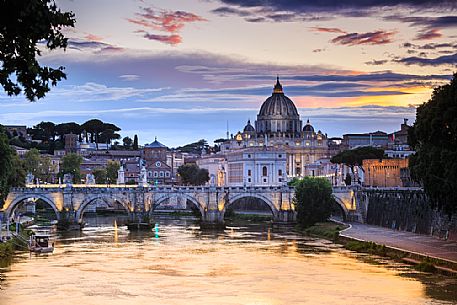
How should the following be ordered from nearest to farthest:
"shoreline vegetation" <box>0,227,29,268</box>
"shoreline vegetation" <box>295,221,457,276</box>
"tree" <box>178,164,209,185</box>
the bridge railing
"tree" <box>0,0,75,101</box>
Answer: "tree" <box>0,0,75,101</box>, "shoreline vegetation" <box>295,221,457,276</box>, "shoreline vegetation" <box>0,227,29,268</box>, the bridge railing, "tree" <box>178,164,209,185</box>

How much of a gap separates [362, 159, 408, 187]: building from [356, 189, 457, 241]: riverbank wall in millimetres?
5663

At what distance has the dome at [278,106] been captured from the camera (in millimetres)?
191875

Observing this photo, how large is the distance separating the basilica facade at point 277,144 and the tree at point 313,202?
251 ft

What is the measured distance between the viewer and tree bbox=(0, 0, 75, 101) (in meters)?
19.7

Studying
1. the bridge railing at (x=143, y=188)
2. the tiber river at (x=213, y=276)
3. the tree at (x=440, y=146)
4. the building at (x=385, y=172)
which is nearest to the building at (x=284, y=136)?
the building at (x=385, y=172)

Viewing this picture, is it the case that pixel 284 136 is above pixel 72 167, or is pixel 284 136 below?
above

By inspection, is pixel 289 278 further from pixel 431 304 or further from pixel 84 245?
pixel 84 245

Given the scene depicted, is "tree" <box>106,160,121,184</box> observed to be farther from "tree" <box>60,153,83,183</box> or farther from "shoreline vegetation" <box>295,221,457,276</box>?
"shoreline vegetation" <box>295,221,457,276</box>

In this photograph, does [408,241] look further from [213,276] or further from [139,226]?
[139,226]

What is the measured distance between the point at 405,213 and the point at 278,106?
5014 inches

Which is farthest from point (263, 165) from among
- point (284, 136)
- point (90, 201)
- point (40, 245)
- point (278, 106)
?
point (40, 245)

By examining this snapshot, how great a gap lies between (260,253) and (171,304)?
2097cm

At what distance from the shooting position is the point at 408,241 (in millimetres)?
55031

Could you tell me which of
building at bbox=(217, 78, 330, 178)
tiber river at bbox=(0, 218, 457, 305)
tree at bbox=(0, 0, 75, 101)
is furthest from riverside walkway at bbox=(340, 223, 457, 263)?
building at bbox=(217, 78, 330, 178)
